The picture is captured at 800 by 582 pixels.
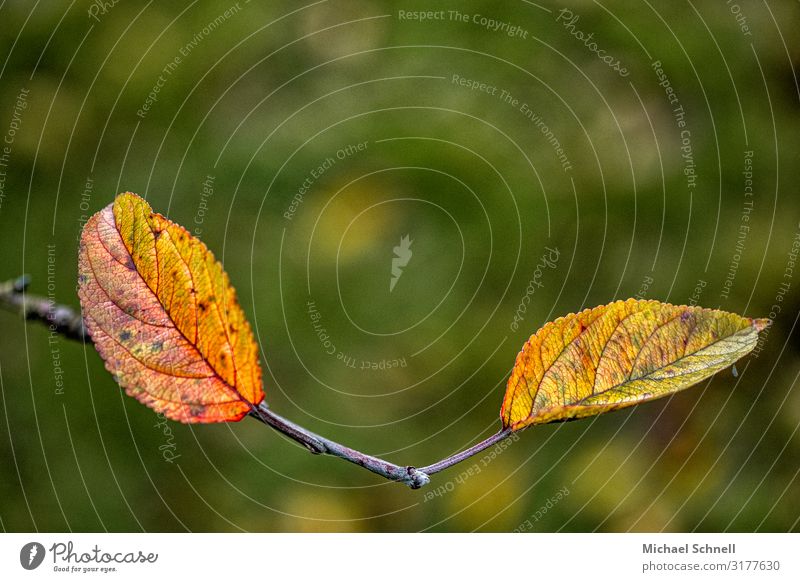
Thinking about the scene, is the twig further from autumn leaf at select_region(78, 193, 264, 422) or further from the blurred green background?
the blurred green background

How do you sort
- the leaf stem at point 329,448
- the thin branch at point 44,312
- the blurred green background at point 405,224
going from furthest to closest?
the blurred green background at point 405,224
the thin branch at point 44,312
the leaf stem at point 329,448

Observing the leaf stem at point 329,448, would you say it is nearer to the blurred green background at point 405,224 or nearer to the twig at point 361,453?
the twig at point 361,453

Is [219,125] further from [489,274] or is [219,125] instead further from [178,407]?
[178,407]

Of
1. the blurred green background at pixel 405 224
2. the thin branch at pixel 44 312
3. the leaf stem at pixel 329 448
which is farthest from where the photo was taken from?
the blurred green background at pixel 405 224

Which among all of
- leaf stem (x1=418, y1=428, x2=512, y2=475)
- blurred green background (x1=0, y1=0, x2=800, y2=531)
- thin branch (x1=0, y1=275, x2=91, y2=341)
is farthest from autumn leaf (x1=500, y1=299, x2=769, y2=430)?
blurred green background (x1=0, y1=0, x2=800, y2=531)

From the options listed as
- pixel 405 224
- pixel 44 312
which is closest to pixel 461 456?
pixel 44 312

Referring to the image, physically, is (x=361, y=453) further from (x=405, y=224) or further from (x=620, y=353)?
(x=405, y=224)

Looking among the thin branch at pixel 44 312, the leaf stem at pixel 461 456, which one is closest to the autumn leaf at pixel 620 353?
the leaf stem at pixel 461 456
